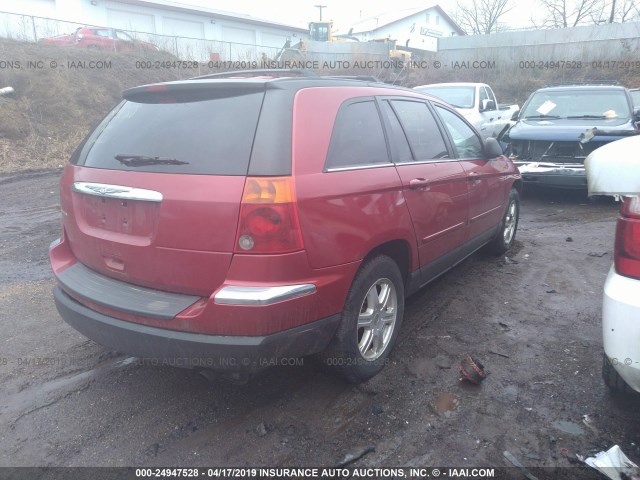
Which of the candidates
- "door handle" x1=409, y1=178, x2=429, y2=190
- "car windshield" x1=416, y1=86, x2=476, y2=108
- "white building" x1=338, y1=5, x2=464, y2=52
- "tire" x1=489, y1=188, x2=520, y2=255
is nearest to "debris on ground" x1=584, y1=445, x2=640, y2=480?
"door handle" x1=409, y1=178, x2=429, y2=190

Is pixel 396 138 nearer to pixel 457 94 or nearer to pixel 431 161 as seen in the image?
pixel 431 161

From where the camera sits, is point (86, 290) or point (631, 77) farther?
point (631, 77)

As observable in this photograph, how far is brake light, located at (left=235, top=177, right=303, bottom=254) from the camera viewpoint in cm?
236

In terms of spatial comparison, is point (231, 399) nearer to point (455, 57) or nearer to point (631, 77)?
point (631, 77)

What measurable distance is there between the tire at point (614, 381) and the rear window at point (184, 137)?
224cm

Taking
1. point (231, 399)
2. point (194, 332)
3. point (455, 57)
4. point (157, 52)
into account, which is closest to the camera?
point (194, 332)

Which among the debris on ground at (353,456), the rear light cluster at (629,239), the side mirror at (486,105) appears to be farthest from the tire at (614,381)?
the side mirror at (486,105)

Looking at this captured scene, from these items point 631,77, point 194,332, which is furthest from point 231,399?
point 631,77

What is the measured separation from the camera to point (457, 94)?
11383 millimetres

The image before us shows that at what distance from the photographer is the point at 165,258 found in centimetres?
250

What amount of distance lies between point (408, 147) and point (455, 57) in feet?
98.3

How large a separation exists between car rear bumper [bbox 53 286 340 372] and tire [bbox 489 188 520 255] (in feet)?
10.7

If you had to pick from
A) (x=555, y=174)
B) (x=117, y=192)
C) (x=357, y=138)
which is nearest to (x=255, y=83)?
(x=357, y=138)

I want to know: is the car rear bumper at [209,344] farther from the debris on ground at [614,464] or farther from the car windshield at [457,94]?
the car windshield at [457,94]
